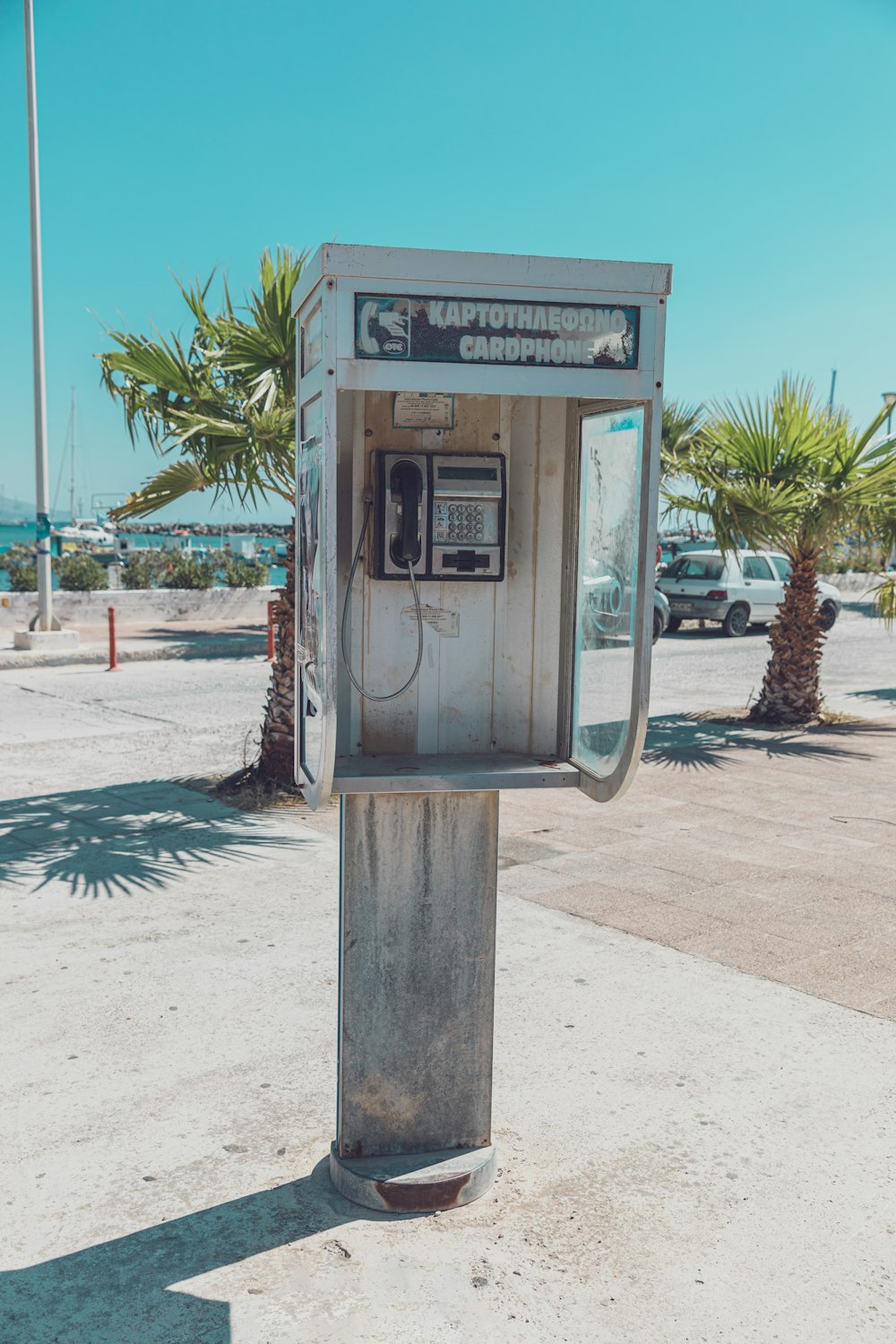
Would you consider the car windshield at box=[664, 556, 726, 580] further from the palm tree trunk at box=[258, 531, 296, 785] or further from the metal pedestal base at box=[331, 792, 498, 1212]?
the metal pedestal base at box=[331, 792, 498, 1212]

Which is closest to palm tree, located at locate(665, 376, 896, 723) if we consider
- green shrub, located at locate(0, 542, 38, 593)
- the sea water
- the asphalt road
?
the asphalt road

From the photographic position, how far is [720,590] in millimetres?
21875

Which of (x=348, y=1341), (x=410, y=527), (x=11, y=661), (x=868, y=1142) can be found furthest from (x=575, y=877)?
(x=11, y=661)

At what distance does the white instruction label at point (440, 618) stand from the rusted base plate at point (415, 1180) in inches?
62.9

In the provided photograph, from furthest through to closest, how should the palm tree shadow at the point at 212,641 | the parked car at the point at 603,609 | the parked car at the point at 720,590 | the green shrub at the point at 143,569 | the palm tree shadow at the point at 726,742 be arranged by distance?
the green shrub at the point at 143,569, the parked car at the point at 720,590, the palm tree shadow at the point at 212,641, the palm tree shadow at the point at 726,742, the parked car at the point at 603,609

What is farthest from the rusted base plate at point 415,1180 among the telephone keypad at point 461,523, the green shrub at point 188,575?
the green shrub at point 188,575

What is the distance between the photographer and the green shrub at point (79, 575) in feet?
73.2

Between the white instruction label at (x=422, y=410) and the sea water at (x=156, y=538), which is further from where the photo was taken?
the sea water at (x=156, y=538)

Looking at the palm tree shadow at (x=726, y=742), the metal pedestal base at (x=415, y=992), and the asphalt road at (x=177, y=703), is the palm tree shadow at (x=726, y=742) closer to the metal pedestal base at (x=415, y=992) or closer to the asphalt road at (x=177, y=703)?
the asphalt road at (x=177, y=703)

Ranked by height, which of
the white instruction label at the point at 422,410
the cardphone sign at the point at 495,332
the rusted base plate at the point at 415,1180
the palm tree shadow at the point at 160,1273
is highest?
the cardphone sign at the point at 495,332

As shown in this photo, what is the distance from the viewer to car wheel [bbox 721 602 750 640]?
22.0 meters

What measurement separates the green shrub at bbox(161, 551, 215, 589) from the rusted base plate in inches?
828

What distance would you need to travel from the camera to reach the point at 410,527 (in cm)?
364

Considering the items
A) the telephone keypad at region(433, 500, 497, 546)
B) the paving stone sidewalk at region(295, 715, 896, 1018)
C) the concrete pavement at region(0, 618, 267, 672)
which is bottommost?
the paving stone sidewalk at region(295, 715, 896, 1018)
